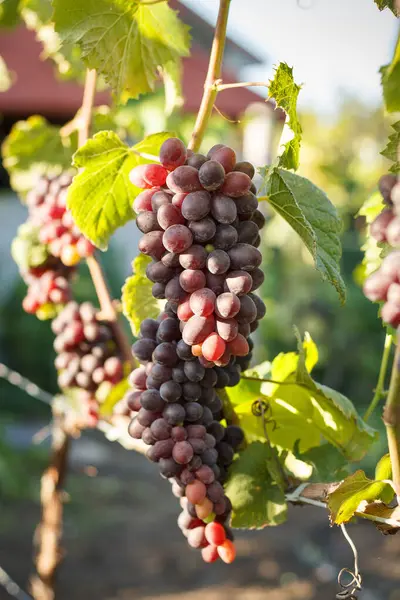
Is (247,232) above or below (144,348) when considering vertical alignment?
above

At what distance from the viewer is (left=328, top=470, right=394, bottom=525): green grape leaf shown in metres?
0.65

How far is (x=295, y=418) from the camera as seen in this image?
85 cm

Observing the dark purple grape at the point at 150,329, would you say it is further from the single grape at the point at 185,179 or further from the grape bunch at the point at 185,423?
the single grape at the point at 185,179

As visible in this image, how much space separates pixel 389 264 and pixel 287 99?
10.2 inches

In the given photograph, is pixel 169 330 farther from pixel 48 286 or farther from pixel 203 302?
pixel 48 286

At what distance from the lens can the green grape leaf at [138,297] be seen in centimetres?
83

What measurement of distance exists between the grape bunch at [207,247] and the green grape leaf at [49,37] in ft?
2.66

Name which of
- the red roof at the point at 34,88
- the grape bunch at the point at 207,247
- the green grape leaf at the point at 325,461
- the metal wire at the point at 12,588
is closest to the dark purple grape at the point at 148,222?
the grape bunch at the point at 207,247

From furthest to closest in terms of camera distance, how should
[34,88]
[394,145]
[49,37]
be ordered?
[34,88] → [49,37] → [394,145]

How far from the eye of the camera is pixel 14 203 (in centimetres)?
695

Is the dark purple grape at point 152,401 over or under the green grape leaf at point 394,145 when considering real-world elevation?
under

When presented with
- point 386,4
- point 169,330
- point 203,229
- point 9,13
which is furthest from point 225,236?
point 9,13

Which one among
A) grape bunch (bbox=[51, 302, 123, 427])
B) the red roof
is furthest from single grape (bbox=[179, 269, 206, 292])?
the red roof

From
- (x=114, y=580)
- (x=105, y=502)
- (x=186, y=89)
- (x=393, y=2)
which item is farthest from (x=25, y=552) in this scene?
(x=186, y=89)
